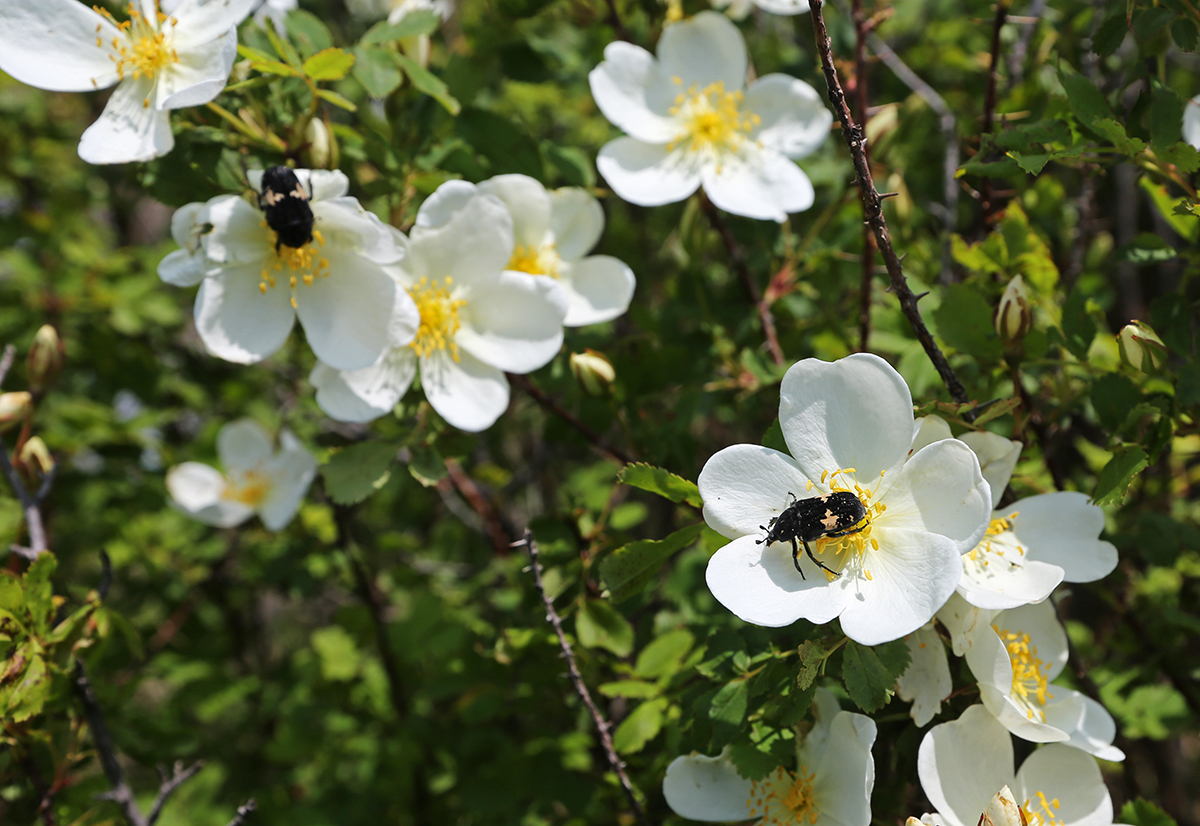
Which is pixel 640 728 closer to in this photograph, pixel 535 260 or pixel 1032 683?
pixel 1032 683

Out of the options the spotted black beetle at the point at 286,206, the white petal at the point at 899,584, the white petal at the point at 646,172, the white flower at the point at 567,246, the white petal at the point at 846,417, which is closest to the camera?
the white petal at the point at 899,584

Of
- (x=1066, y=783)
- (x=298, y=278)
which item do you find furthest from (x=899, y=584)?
(x=298, y=278)

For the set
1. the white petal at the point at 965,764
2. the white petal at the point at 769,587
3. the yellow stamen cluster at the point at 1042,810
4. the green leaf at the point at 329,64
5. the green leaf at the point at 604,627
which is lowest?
the green leaf at the point at 604,627

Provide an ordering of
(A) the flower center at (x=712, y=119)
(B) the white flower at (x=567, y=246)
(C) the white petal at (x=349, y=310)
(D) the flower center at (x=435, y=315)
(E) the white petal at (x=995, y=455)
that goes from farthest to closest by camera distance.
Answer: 1. (A) the flower center at (x=712, y=119)
2. (B) the white flower at (x=567, y=246)
3. (D) the flower center at (x=435, y=315)
4. (C) the white petal at (x=349, y=310)
5. (E) the white petal at (x=995, y=455)

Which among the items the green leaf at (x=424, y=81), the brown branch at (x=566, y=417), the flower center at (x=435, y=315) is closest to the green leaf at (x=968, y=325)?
the brown branch at (x=566, y=417)

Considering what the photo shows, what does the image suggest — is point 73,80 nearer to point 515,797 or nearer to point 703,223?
point 703,223

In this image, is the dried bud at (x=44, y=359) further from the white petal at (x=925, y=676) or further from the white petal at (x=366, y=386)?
the white petal at (x=925, y=676)

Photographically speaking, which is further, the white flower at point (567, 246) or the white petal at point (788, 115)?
the white petal at point (788, 115)
